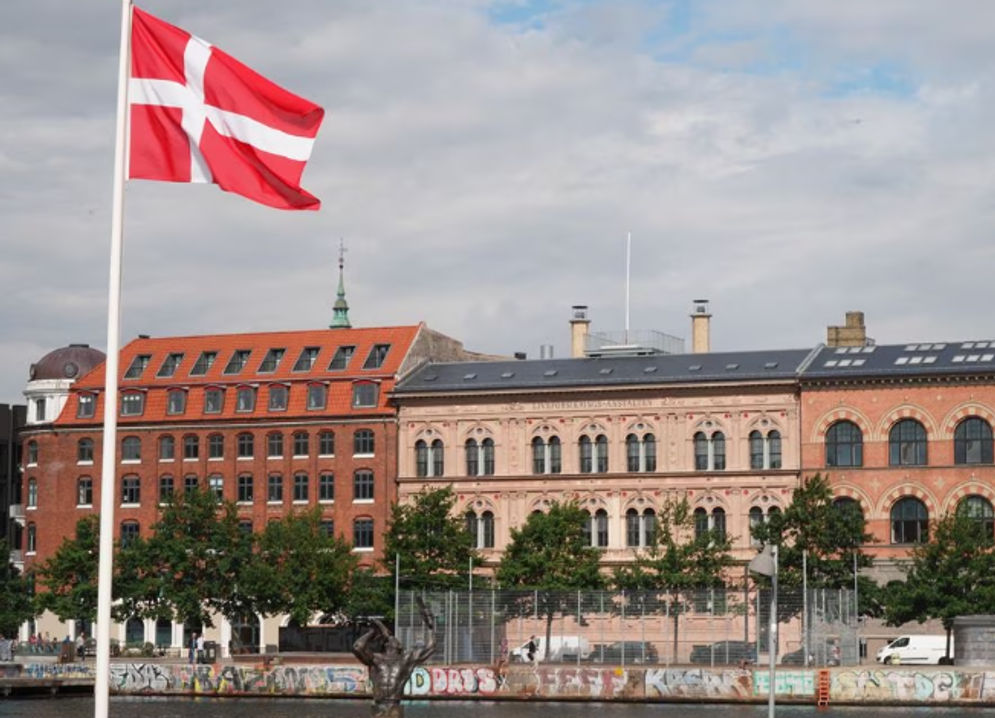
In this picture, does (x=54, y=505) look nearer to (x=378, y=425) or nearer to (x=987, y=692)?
(x=378, y=425)

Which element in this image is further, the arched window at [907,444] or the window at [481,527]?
the window at [481,527]

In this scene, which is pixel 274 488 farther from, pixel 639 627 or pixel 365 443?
pixel 639 627

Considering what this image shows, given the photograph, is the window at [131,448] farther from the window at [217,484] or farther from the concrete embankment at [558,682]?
the concrete embankment at [558,682]

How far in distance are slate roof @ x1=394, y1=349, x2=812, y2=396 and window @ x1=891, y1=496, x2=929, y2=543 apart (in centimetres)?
904

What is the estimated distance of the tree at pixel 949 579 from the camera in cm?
9444

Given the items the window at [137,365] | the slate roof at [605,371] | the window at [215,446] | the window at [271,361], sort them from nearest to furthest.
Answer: the slate roof at [605,371], the window at [215,446], the window at [271,361], the window at [137,365]

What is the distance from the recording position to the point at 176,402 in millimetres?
124750

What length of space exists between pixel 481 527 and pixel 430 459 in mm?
5101

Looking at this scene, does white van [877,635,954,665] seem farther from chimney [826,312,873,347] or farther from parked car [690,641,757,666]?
chimney [826,312,873,347]

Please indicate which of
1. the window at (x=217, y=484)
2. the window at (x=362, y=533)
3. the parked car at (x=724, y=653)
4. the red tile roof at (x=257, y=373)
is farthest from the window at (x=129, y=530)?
the parked car at (x=724, y=653)

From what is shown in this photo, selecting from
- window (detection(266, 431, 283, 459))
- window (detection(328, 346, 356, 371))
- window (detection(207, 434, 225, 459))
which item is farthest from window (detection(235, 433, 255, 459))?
window (detection(328, 346, 356, 371))

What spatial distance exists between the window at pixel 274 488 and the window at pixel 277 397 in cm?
408

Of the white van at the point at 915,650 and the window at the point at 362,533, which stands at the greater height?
the window at the point at 362,533

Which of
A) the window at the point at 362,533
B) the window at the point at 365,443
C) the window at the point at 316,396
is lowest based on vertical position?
the window at the point at 362,533
